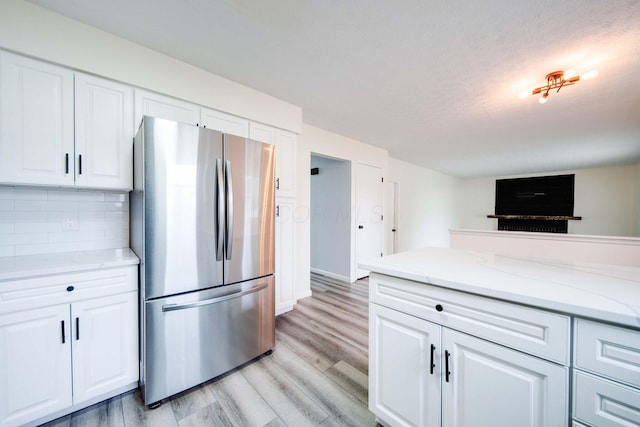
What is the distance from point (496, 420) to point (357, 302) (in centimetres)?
234

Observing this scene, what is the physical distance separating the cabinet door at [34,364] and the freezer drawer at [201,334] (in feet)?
1.37

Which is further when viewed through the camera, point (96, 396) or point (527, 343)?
point (96, 396)

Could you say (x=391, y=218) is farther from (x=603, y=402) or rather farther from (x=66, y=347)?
(x=66, y=347)

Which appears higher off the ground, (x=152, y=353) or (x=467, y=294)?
(x=467, y=294)

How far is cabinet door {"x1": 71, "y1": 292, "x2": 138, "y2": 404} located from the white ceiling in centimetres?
189

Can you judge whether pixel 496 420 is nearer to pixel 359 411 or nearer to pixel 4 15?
pixel 359 411

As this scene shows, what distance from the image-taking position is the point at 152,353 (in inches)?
58.0

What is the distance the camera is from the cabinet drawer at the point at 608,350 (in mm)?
708

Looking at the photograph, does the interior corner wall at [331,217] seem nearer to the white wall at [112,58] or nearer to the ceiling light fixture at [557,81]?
the white wall at [112,58]

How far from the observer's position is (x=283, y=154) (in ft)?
9.12

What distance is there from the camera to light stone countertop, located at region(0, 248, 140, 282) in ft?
4.18

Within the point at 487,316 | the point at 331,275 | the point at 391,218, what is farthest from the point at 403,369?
the point at 391,218

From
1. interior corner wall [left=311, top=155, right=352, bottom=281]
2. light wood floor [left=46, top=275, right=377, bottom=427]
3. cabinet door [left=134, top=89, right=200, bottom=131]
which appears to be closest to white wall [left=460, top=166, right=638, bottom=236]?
interior corner wall [left=311, top=155, right=352, bottom=281]

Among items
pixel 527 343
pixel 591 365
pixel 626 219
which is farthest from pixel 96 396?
pixel 626 219
